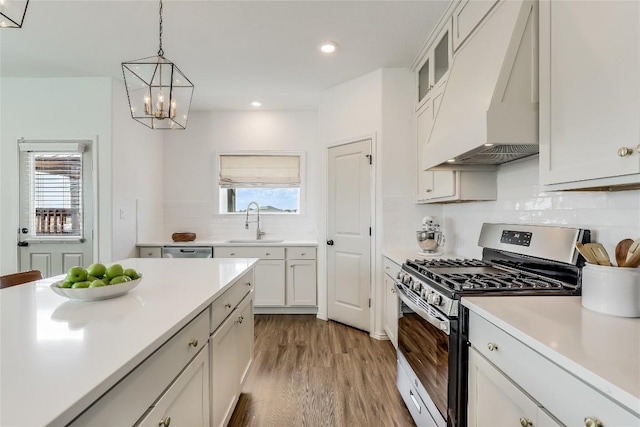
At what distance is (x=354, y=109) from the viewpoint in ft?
Answer: 10.9

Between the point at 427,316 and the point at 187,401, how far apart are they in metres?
1.13

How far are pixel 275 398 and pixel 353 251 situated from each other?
5.30 ft

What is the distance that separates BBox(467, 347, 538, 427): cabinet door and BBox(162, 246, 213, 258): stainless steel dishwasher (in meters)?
3.20

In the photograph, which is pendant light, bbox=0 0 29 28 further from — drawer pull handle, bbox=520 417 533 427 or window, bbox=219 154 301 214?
window, bbox=219 154 301 214

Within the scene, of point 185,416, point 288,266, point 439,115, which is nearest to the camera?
point 185,416

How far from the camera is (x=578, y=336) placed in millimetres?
904

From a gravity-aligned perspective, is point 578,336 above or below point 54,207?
below

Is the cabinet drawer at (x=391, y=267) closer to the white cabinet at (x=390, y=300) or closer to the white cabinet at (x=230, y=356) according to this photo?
the white cabinet at (x=390, y=300)

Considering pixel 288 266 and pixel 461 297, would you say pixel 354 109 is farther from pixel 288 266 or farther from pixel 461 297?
pixel 461 297

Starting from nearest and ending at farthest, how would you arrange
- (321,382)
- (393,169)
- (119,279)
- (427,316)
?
(119,279), (427,316), (321,382), (393,169)

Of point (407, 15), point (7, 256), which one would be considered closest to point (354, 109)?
point (407, 15)

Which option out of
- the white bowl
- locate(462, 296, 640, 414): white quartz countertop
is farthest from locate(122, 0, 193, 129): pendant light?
locate(462, 296, 640, 414): white quartz countertop

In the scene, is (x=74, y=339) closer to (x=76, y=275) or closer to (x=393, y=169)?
(x=76, y=275)

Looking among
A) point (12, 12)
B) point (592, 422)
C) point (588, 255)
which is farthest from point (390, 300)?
point (12, 12)
